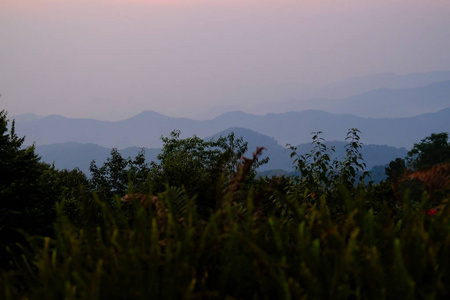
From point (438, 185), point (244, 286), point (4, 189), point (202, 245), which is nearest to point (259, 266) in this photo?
point (244, 286)

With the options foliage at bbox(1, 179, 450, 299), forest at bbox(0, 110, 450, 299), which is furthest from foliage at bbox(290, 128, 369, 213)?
foliage at bbox(1, 179, 450, 299)

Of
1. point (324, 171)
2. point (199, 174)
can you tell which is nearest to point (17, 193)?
point (324, 171)

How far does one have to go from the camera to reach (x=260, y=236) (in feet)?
8.38

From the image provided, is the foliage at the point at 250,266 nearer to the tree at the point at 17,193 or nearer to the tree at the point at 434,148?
the tree at the point at 17,193

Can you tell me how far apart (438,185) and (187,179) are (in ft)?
41.5

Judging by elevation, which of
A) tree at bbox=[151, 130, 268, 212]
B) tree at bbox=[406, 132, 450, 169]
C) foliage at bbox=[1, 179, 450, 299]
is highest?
tree at bbox=[406, 132, 450, 169]

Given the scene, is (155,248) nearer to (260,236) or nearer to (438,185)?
(260,236)

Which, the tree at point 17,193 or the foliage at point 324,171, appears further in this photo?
the foliage at point 324,171

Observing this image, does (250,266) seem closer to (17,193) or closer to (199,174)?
(17,193)

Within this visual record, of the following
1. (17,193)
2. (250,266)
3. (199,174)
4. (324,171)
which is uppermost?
(199,174)

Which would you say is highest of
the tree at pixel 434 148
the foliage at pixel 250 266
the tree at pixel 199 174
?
the tree at pixel 434 148

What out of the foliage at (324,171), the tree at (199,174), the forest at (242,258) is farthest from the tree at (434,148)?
the forest at (242,258)

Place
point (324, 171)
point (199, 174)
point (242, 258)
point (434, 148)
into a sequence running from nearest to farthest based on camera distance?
point (242, 258) → point (324, 171) → point (199, 174) → point (434, 148)

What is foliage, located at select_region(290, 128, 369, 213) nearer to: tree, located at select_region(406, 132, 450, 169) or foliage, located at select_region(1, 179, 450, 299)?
foliage, located at select_region(1, 179, 450, 299)
